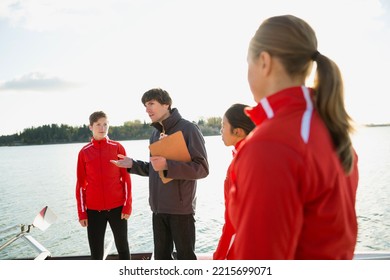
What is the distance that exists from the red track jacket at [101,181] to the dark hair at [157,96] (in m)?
0.77

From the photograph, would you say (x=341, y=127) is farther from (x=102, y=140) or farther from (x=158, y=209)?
(x=102, y=140)

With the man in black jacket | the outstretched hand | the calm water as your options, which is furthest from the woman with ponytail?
the calm water

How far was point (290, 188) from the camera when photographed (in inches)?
28.0

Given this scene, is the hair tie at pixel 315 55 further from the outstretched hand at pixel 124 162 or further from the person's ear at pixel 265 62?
the outstretched hand at pixel 124 162

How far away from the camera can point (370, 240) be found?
798 cm

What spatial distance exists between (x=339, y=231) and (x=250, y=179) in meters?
0.28

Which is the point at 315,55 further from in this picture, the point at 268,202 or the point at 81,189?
the point at 81,189

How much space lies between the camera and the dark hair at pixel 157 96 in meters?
2.79

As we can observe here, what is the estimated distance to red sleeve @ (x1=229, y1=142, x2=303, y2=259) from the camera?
2.31 feet

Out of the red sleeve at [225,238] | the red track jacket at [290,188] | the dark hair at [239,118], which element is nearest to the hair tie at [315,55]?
the red track jacket at [290,188]

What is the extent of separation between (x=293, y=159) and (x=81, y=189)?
2.91 m

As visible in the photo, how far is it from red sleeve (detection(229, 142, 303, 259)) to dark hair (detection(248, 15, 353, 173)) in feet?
0.56

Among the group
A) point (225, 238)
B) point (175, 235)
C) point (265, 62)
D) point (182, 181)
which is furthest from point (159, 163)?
point (265, 62)

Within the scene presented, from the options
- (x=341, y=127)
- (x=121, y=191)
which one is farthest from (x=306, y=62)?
(x=121, y=191)
